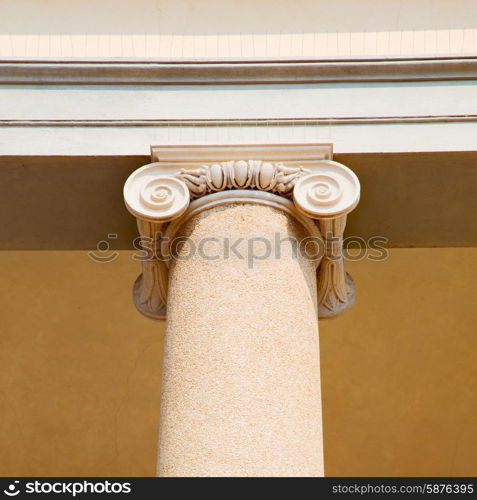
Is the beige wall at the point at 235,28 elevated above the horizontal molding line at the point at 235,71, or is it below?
above

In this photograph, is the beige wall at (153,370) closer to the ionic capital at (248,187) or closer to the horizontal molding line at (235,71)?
the horizontal molding line at (235,71)

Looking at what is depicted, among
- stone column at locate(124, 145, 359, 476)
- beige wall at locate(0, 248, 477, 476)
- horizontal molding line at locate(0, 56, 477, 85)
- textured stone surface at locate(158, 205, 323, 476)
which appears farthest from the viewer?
beige wall at locate(0, 248, 477, 476)

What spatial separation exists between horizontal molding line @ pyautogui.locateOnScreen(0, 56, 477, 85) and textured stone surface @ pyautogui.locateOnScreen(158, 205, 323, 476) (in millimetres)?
3811

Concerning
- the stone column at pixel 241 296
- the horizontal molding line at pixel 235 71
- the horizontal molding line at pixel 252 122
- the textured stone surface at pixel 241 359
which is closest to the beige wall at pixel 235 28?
the horizontal molding line at pixel 235 71

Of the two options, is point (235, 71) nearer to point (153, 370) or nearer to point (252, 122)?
point (252, 122)

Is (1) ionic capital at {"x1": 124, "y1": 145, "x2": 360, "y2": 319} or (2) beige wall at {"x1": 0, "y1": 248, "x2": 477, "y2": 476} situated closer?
(1) ionic capital at {"x1": 124, "y1": 145, "x2": 360, "y2": 319}

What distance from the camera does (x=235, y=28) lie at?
2512 cm

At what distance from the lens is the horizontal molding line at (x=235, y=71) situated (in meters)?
23.7

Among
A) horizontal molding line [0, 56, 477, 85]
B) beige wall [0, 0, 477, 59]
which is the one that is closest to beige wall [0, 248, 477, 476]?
beige wall [0, 0, 477, 59]

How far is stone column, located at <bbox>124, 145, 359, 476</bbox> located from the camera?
1892cm

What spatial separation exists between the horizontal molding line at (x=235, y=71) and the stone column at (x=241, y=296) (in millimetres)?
2298

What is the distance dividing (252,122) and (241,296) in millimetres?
4669

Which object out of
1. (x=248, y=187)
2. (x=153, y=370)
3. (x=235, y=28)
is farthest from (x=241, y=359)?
(x=153, y=370)

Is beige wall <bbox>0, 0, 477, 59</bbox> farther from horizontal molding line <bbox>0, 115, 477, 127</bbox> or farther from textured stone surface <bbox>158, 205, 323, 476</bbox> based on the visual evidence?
textured stone surface <bbox>158, 205, 323, 476</bbox>
